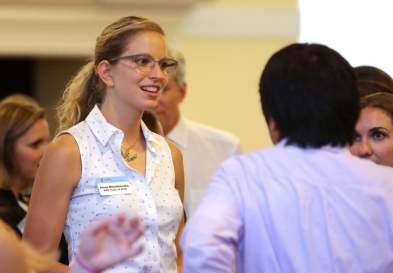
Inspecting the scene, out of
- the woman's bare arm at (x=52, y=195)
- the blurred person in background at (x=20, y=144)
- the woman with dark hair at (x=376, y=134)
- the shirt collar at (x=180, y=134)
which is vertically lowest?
the shirt collar at (x=180, y=134)

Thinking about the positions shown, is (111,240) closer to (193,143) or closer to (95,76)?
(95,76)

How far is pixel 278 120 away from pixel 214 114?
13.7 feet

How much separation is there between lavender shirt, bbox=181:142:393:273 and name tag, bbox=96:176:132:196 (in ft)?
1.95

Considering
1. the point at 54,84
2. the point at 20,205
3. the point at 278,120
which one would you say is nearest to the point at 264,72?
the point at 278,120

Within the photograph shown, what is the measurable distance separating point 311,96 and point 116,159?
2.68ft

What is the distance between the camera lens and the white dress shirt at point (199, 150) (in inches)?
204

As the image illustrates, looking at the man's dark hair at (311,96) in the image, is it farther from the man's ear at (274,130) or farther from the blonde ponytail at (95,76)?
the blonde ponytail at (95,76)

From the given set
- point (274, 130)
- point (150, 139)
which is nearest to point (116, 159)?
point (150, 139)

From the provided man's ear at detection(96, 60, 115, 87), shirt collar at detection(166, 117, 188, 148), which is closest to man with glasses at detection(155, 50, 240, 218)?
shirt collar at detection(166, 117, 188, 148)

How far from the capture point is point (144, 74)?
2975mm

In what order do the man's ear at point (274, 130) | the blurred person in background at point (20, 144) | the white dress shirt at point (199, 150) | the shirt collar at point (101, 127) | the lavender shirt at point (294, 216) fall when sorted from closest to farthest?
the lavender shirt at point (294, 216) → the man's ear at point (274, 130) → the shirt collar at point (101, 127) → the blurred person in background at point (20, 144) → the white dress shirt at point (199, 150)

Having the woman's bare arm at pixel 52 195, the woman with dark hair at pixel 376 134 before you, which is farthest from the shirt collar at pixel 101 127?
the woman with dark hair at pixel 376 134

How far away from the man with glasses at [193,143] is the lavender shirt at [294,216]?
8.55 ft

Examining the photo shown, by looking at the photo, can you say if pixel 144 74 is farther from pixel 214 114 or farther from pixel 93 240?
pixel 214 114
